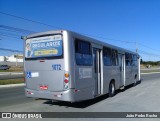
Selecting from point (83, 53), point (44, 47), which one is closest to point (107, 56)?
point (83, 53)

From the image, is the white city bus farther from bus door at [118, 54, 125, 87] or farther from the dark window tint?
bus door at [118, 54, 125, 87]

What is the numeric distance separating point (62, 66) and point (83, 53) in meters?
1.38

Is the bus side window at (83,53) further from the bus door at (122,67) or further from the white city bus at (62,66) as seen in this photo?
the bus door at (122,67)

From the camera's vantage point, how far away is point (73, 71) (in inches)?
361

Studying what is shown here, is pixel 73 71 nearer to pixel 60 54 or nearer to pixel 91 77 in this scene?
pixel 60 54

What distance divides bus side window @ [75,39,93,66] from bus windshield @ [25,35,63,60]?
0.75 meters

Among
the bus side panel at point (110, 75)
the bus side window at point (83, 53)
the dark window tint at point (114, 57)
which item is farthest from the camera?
the dark window tint at point (114, 57)

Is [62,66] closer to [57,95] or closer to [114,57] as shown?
[57,95]

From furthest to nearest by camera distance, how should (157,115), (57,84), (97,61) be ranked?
(97,61), (57,84), (157,115)

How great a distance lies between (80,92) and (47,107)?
5.73 ft

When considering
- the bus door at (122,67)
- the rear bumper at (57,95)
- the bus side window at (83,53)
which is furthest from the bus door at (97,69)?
the bus door at (122,67)

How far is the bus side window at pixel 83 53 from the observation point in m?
9.66

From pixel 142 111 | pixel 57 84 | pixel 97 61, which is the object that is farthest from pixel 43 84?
pixel 142 111

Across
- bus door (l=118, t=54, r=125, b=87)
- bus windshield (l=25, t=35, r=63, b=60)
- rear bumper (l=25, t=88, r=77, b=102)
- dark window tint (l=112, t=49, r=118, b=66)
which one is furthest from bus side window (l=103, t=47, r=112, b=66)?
rear bumper (l=25, t=88, r=77, b=102)
